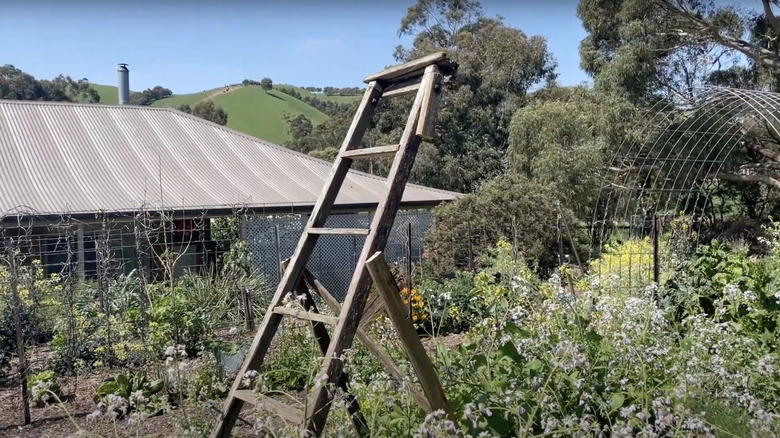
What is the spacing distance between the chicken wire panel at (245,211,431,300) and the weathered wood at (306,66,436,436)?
8385 mm

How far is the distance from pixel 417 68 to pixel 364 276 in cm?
95

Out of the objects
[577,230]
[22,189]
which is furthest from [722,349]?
[22,189]

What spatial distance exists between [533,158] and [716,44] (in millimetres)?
6426

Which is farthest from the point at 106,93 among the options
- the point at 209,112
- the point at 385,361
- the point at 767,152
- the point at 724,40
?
the point at 385,361

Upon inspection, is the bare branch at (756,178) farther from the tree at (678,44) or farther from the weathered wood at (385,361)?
the weathered wood at (385,361)

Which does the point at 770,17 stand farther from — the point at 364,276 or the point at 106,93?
the point at 106,93

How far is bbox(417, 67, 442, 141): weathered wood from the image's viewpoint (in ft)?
8.98

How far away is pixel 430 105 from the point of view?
2.76 metres

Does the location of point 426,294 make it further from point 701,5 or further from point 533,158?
point 701,5

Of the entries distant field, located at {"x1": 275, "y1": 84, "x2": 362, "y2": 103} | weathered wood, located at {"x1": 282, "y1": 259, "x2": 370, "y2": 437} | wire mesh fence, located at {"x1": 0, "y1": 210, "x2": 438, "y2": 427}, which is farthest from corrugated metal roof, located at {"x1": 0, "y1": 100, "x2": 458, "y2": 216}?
distant field, located at {"x1": 275, "y1": 84, "x2": 362, "y2": 103}

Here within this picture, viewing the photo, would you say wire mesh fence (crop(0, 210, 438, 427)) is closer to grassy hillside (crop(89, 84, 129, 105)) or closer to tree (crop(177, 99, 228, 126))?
tree (crop(177, 99, 228, 126))

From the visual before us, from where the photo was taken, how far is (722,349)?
3529mm

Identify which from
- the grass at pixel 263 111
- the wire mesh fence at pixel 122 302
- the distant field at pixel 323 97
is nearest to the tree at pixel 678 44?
the wire mesh fence at pixel 122 302

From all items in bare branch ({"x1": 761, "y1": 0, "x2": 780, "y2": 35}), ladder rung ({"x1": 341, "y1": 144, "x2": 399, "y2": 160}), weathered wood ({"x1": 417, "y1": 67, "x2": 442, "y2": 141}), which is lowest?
ladder rung ({"x1": 341, "y1": 144, "x2": 399, "y2": 160})
